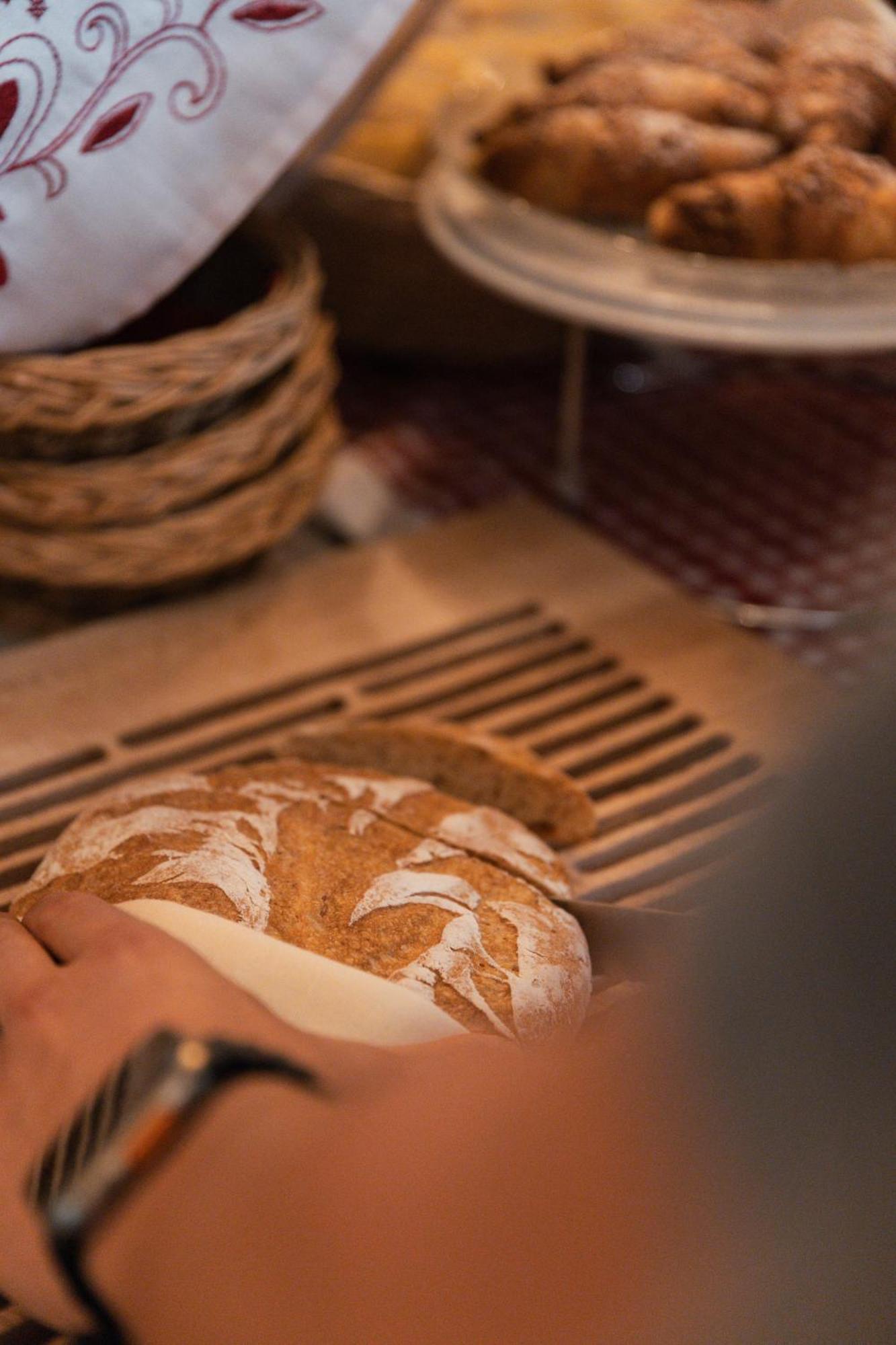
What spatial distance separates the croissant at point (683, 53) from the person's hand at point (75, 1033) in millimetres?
858

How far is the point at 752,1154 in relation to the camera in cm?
32

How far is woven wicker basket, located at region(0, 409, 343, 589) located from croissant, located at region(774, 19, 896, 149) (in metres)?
0.44

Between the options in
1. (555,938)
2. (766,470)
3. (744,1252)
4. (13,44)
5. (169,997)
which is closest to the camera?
(744,1252)

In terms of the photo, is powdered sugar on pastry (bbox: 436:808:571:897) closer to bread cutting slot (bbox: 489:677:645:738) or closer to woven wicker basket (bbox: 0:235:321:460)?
bread cutting slot (bbox: 489:677:645:738)

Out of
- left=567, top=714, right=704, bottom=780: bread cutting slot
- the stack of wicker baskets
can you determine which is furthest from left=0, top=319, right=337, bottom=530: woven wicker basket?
left=567, top=714, right=704, bottom=780: bread cutting slot

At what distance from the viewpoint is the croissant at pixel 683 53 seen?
3.34 ft

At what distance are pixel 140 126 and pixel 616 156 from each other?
14.2 inches

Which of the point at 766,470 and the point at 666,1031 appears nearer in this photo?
the point at 666,1031

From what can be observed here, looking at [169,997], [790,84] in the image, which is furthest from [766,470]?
[169,997]

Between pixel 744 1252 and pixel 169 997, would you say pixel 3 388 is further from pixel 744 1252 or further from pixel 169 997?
pixel 744 1252

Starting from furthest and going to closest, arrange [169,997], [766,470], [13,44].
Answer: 1. [766,470]
2. [13,44]
3. [169,997]

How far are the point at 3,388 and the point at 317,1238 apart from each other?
0.59m

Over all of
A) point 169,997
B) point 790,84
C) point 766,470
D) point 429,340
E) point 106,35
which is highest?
point 106,35

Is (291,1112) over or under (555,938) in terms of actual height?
over
